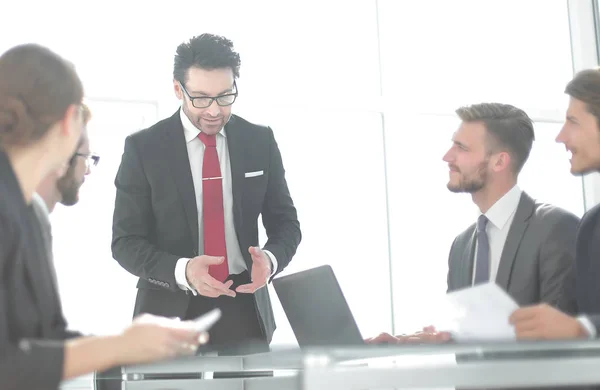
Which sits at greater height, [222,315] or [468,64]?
[468,64]

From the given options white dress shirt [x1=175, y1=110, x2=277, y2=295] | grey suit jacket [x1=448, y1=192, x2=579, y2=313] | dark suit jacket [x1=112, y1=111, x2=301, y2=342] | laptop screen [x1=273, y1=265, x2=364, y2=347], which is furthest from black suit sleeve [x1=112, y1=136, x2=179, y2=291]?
grey suit jacket [x1=448, y1=192, x2=579, y2=313]

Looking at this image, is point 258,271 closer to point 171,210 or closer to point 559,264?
point 171,210

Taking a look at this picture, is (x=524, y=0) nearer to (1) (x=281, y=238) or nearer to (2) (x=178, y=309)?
(1) (x=281, y=238)

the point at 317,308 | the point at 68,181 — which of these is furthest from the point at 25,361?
the point at 68,181

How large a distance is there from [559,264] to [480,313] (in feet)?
3.23

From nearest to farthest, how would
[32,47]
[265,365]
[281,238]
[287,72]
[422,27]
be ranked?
1. [32,47]
2. [265,365]
3. [281,238]
4. [287,72]
5. [422,27]

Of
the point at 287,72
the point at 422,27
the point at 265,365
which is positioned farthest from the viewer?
the point at 422,27

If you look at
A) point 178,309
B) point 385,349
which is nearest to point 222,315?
point 178,309

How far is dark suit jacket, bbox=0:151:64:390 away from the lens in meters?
1.42

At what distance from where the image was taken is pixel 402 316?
18.4 ft

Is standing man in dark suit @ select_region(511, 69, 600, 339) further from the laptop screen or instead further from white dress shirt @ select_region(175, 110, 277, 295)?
white dress shirt @ select_region(175, 110, 277, 295)

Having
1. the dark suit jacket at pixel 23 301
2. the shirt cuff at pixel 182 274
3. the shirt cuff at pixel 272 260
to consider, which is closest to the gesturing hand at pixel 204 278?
the shirt cuff at pixel 182 274

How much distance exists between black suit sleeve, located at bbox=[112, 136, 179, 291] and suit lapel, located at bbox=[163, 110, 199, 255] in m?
0.12

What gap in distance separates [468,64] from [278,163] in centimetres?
288
